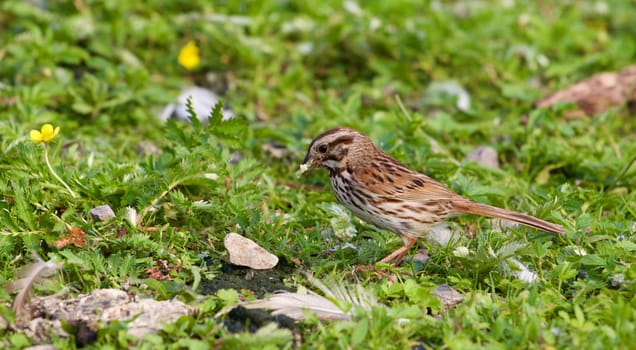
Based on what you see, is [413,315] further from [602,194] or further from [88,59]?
[88,59]

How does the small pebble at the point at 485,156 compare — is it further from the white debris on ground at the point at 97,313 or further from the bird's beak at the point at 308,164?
the white debris on ground at the point at 97,313

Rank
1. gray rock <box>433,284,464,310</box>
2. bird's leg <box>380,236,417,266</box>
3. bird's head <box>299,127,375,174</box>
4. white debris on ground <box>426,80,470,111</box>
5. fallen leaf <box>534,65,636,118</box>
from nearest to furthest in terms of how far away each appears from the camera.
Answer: gray rock <box>433,284,464,310</box> < bird's leg <box>380,236,417,266</box> < bird's head <box>299,127,375,174</box> < fallen leaf <box>534,65,636,118</box> < white debris on ground <box>426,80,470,111</box>

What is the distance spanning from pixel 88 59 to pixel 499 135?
4210 mm

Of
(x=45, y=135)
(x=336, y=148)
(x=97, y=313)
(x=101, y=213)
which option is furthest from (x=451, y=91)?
(x=97, y=313)

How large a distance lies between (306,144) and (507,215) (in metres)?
2.20

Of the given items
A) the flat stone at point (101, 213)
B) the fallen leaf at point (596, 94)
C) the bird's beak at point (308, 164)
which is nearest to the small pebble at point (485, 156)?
the fallen leaf at point (596, 94)

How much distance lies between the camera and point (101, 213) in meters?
6.00

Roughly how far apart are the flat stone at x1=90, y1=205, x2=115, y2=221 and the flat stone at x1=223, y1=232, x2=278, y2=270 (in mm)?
823

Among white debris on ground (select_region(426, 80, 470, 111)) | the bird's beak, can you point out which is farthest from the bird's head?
white debris on ground (select_region(426, 80, 470, 111))

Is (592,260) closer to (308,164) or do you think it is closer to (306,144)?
(308,164)

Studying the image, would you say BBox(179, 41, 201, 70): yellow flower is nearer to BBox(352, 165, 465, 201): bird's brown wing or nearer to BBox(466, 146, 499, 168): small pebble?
BBox(466, 146, 499, 168): small pebble

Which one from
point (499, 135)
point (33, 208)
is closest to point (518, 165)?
point (499, 135)

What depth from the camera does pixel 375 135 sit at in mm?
8070

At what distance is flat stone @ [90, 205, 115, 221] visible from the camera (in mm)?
5988
